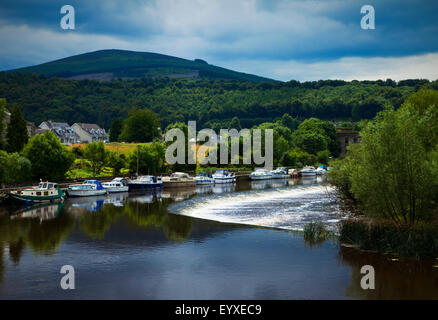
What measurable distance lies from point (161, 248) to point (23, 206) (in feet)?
89.4

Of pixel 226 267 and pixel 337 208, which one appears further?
pixel 337 208

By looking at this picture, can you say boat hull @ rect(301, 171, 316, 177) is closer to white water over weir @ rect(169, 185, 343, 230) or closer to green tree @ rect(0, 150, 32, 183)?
white water over weir @ rect(169, 185, 343, 230)

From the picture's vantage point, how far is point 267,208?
172ft

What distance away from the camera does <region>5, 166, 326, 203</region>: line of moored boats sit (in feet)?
180

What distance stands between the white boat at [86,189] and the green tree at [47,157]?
13.5 ft

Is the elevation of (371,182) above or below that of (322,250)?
above

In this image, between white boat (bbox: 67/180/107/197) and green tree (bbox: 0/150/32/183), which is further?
white boat (bbox: 67/180/107/197)

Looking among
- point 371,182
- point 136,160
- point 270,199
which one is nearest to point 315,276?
point 371,182

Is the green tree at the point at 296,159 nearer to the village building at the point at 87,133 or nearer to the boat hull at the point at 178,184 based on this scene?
the boat hull at the point at 178,184

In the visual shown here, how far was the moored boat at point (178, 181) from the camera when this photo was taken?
81000 millimetres

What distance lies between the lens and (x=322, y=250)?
31016mm

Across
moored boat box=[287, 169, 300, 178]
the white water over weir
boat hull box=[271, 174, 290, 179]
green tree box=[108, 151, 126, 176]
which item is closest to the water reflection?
the white water over weir
